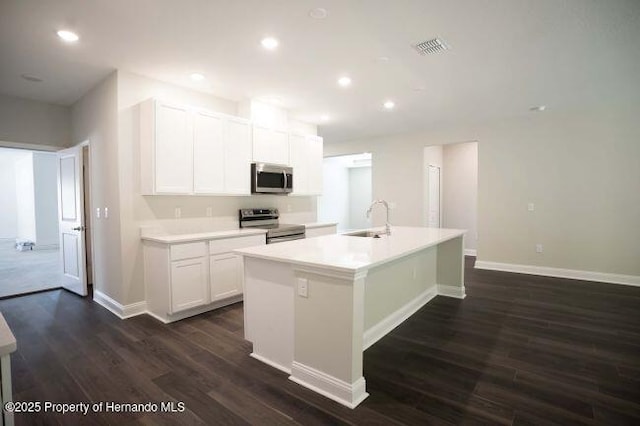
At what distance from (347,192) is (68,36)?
31.3 ft

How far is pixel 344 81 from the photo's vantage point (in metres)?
3.81

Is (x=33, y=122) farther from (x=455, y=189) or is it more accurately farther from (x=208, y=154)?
(x=455, y=189)

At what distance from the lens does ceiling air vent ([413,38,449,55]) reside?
9.29 feet

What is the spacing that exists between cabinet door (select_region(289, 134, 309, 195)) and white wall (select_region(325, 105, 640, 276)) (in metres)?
2.87

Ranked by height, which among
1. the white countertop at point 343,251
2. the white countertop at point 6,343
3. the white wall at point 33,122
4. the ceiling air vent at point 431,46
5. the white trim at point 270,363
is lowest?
the white trim at point 270,363

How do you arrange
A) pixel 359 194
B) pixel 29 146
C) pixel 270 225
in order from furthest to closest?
pixel 359 194, pixel 270 225, pixel 29 146

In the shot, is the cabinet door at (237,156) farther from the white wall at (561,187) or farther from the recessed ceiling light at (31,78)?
the white wall at (561,187)

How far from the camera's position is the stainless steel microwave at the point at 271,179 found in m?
4.39

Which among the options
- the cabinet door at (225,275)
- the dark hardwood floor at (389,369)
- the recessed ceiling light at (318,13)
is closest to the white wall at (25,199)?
the dark hardwood floor at (389,369)

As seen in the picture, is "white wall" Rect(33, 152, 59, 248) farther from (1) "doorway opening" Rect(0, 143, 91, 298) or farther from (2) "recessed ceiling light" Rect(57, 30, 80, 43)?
(2) "recessed ceiling light" Rect(57, 30, 80, 43)

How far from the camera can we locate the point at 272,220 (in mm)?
5035

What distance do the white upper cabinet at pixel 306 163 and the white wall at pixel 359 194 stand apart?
5970 mm

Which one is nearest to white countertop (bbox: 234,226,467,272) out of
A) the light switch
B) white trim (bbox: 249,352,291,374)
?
the light switch

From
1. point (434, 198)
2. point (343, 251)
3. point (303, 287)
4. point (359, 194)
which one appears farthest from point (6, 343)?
point (359, 194)
